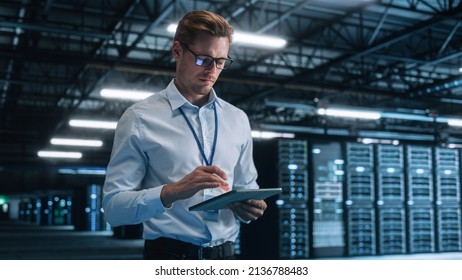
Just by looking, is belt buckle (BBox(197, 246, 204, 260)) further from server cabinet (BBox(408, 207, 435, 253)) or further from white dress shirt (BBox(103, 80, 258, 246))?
server cabinet (BBox(408, 207, 435, 253))

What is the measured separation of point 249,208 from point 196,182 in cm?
22

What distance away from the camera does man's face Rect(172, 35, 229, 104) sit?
1.23 metres

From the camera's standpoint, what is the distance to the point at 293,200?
774cm

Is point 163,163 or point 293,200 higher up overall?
point 163,163

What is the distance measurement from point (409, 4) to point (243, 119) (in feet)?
30.8

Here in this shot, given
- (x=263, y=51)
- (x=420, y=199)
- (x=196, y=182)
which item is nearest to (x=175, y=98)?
(x=196, y=182)

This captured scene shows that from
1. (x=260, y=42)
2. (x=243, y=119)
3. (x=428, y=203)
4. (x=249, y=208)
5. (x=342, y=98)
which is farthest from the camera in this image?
(x=342, y=98)

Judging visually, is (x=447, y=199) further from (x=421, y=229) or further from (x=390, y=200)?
(x=390, y=200)

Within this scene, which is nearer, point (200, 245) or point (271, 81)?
point (200, 245)

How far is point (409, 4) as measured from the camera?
9898 millimetres

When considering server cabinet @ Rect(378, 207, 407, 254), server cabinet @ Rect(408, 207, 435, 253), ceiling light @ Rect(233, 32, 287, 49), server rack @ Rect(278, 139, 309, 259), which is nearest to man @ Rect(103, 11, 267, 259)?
ceiling light @ Rect(233, 32, 287, 49)

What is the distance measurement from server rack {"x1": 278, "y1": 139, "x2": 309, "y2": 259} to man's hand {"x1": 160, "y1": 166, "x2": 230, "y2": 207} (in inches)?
253
